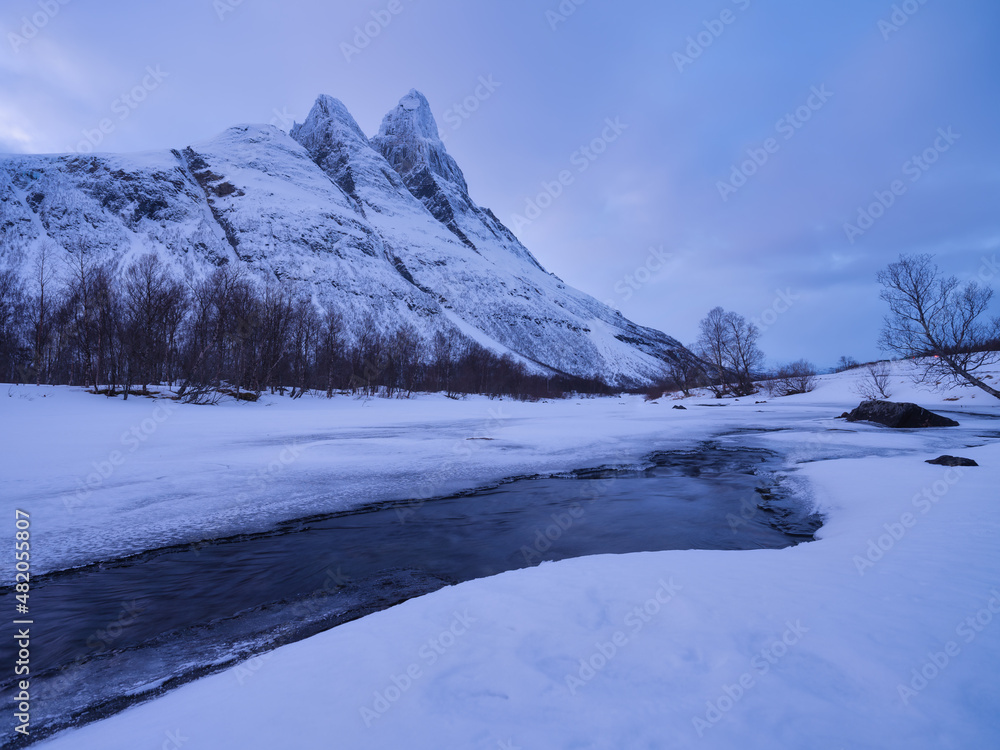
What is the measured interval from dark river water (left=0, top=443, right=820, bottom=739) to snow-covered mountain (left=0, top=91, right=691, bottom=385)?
2118 inches

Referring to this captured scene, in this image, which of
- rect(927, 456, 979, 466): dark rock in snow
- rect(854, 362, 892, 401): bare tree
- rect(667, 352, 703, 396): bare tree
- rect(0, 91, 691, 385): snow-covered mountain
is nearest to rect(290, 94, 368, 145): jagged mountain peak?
rect(0, 91, 691, 385): snow-covered mountain

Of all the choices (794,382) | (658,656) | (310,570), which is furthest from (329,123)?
(658,656)

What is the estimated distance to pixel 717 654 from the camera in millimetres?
2154

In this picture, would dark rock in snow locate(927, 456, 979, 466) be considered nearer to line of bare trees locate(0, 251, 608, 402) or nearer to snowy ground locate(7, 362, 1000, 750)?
snowy ground locate(7, 362, 1000, 750)

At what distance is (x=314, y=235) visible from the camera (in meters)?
102

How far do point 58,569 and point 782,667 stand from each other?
22.2 feet

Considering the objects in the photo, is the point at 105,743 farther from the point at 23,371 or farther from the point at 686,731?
the point at 23,371

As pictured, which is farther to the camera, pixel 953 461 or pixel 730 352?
pixel 730 352

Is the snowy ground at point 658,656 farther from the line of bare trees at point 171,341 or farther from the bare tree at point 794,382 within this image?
the bare tree at point 794,382

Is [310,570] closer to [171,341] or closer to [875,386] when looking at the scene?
[171,341]

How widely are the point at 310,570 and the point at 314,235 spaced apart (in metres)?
114

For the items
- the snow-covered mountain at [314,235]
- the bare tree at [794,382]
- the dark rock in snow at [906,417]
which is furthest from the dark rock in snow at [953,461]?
the snow-covered mountain at [314,235]

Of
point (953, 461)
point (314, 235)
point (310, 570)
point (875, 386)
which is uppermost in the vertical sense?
point (314, 235)

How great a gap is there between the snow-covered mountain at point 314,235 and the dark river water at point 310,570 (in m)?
53.8
